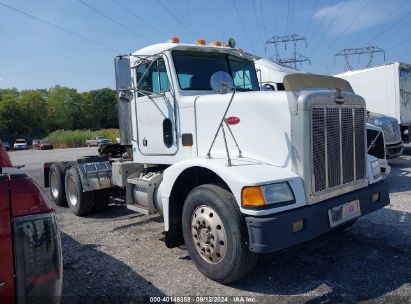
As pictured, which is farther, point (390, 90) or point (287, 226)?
point (390, 90)

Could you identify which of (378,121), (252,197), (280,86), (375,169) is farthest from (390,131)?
(252,197)

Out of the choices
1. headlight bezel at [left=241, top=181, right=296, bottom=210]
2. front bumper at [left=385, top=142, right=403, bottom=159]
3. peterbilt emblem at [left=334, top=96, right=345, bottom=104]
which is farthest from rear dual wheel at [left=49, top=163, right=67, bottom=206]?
front bumper at [left=385, top=142, right=403, bottom=159]

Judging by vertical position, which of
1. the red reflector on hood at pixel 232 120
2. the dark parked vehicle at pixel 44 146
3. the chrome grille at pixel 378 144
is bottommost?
the dark parked vehicle at pixel 44 146

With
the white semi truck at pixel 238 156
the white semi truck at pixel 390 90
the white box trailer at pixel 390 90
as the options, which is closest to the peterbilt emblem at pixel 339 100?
the white semi truck at pixel 238 156

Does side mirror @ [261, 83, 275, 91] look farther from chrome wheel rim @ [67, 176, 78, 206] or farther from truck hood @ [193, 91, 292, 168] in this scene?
chrome wheel rim @ [67, 176, 78, 206]

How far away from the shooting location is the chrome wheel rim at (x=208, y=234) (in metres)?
3.84

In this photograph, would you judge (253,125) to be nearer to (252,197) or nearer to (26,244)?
(252,197)

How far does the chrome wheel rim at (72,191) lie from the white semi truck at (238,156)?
74.8 inches

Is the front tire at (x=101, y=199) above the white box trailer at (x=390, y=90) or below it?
below

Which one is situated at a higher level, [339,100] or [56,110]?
[56,110]

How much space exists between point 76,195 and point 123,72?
9.68ft

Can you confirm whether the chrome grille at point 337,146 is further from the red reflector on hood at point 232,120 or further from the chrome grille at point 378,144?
the chrome grille at point 378,144

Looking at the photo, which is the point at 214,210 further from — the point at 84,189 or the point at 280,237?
the point at 84,189

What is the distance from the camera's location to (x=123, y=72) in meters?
5.36
